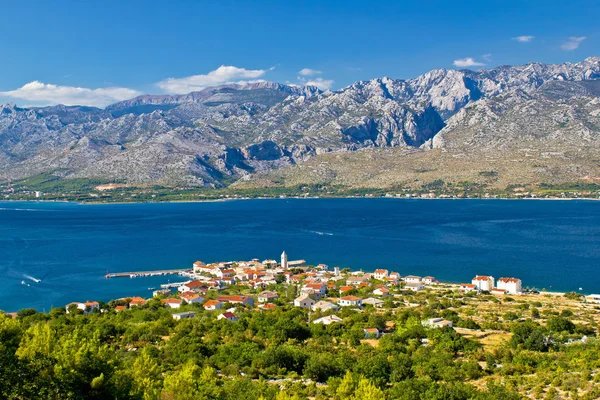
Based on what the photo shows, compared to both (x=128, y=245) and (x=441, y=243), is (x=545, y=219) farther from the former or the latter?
(x=128, y=245)

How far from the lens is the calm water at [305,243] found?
2226 inches

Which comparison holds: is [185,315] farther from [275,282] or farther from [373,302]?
[275,282]

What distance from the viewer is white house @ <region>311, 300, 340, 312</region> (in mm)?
37219

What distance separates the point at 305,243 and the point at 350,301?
4102 centimetres

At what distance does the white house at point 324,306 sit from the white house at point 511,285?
16734 mm

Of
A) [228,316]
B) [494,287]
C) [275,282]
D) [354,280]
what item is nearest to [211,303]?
[228,316]

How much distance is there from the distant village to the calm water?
6177 mm

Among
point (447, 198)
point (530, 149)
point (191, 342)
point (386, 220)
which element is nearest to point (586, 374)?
point (191, 342)

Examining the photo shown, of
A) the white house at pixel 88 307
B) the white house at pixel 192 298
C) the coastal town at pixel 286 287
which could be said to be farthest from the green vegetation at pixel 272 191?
the white house at pixel 88 307

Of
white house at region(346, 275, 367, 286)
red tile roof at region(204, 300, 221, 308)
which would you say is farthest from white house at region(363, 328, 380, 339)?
white house at region(346, 275, 367, 286)

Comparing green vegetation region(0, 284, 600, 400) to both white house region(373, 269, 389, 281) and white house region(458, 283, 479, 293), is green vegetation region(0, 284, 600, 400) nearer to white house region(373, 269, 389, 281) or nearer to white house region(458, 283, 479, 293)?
white house region(458, 283, 479, 293)

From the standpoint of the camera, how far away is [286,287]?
48.2 meters

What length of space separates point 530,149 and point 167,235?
5177 inches

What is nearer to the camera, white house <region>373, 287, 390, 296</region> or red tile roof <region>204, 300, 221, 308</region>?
red tile roof <region>204, 300, 221, 308</region>
